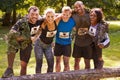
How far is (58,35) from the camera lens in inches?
308

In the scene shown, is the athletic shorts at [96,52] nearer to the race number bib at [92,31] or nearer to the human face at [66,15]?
the race number bib at [92,31]

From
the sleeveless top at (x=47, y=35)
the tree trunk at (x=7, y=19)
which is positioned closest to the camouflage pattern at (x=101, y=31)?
the sleeveless top at (x=47, y=35)

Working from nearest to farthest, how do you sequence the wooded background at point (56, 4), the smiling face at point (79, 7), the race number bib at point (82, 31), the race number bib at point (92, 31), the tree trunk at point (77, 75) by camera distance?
1. the tree trunk at point (77, 75)
2. the race number bib at point (92, 31)
3. the smiling face at point (79, 7)
4. the race number bib at point (82, 31)
5. the wooded background at point (56, 4)

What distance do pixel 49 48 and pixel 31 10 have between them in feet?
3.34

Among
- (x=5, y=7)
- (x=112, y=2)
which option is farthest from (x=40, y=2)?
(x=112, y=2)

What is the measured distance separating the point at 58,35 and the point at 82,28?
640mm

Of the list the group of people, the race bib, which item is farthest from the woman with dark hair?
the race bib

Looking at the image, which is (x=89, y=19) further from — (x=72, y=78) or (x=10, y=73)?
(x=10, y=73)

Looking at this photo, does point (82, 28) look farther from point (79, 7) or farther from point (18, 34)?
point (18, 34)

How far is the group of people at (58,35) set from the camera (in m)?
7.14

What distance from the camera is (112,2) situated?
101 feet

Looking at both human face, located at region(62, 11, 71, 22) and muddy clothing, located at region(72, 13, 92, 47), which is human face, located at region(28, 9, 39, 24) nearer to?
human face, located at region(62, 11, 71, 22)

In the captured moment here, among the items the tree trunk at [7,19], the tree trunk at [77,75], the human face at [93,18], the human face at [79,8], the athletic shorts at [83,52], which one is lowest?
the tree trunk at [7,19]

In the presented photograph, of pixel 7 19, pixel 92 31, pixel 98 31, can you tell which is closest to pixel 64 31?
pixel 92 31
